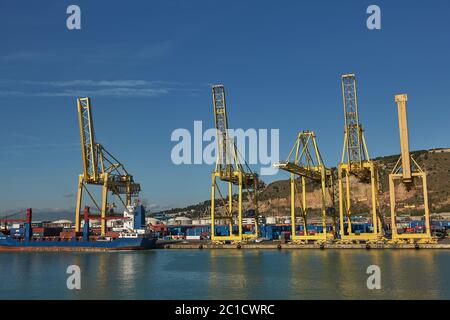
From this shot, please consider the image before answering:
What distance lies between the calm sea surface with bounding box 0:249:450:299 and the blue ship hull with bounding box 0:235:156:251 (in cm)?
1843

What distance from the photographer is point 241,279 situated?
35031 millimetres

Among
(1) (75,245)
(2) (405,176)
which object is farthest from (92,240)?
(2) (405,176)

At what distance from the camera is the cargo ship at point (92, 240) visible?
225 feet

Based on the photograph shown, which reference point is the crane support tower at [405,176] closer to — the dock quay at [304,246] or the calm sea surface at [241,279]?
the dock quay at [304,246]

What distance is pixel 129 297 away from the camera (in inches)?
1128

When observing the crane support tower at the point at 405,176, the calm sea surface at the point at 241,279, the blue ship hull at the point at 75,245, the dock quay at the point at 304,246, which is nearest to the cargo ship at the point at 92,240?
the blue ship hull at the point at 75,245

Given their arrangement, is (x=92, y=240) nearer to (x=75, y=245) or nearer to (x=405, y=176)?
(x=75, y=245)

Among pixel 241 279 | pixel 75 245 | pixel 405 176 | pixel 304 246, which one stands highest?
pixel 405 176

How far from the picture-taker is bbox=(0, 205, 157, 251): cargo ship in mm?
68438

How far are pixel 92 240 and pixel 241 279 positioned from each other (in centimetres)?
4155

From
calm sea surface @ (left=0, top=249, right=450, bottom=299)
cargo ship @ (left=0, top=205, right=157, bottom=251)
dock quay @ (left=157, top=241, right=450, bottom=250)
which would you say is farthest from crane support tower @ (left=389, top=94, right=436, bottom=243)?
cargo ship @ (left=0, top=205, right=157, bottom=251)
